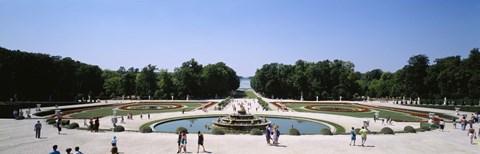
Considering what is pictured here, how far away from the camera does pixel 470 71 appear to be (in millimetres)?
66375

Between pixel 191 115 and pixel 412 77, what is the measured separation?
57.4 m

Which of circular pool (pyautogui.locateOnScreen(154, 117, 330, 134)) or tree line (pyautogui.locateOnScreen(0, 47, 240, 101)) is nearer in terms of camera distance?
circular pool (pyautogui.locateOnScreen(154, 117, 330, 134))

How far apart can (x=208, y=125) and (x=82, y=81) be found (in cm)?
6392

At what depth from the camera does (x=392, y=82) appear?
10356 cm

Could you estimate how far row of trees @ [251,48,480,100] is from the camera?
6850cm

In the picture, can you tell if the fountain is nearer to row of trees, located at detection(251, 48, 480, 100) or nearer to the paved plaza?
the paved plaza

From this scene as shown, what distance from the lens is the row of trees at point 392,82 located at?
68.5m

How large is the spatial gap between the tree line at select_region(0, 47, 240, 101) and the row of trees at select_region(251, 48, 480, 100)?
66.6ft

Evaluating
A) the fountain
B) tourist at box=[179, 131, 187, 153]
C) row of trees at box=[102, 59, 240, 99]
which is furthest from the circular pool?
row of trees at box=[102, 59, 240, 99]

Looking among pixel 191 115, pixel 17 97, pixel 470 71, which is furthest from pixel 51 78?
pixel 470 71

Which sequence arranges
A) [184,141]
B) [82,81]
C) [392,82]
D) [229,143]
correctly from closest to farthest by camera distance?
[184,141], [229,143], [82,81], [392,82]

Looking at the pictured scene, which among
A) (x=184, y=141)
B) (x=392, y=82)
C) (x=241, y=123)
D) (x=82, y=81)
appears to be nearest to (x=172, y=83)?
(x=82, y=81)

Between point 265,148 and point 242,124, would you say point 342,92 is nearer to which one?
point 242,124

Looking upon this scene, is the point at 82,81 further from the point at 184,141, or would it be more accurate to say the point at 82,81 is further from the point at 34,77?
the point at 184,141
